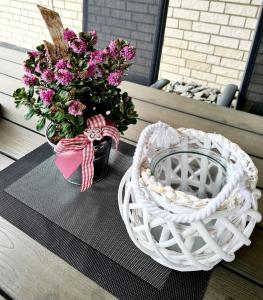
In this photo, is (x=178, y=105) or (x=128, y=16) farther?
(x=128, y=16)

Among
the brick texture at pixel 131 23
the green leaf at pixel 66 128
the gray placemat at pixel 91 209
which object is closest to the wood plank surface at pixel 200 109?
the brick texture at pixel 131 23

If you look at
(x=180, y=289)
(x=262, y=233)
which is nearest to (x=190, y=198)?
(x=180, y=289)

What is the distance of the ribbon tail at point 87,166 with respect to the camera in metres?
0.64

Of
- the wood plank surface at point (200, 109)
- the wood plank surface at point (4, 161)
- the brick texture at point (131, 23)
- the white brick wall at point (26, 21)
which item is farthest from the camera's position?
the white brick wall at point (26, 21)

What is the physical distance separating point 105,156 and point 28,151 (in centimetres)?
26

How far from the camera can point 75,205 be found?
0.69m

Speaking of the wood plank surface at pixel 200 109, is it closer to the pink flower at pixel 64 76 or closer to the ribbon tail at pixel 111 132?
the ribbon tail at pixel 111 132

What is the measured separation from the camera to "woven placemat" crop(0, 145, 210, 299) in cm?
54

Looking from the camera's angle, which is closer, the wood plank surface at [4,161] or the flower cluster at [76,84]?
the flower cluster at [76,84]

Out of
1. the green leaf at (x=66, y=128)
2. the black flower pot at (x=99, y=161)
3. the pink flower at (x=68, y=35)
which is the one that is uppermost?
the pink flower at (x=68, y=35)

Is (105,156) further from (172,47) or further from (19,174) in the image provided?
(172,47)

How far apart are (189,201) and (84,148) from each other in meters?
0.28

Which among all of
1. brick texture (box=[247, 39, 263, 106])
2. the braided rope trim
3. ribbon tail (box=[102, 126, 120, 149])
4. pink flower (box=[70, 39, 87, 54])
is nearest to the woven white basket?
the braided rope trim

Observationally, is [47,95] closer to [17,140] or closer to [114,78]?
[114,78]
